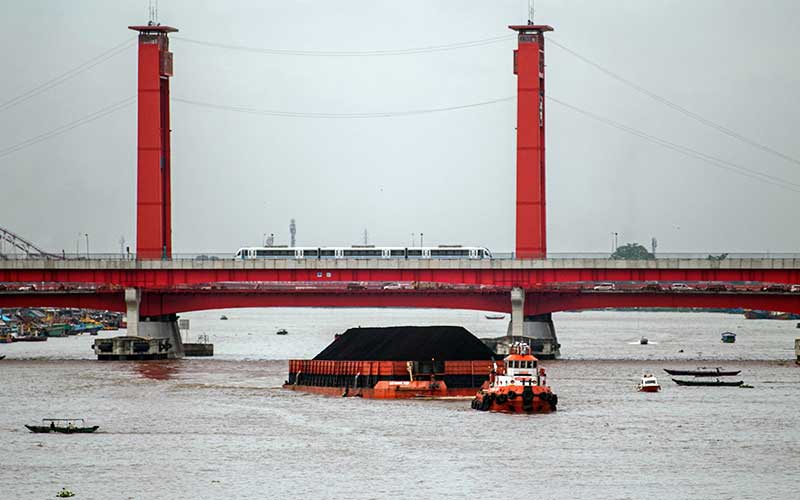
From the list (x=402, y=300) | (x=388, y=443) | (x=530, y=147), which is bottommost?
(x=388, y=443)

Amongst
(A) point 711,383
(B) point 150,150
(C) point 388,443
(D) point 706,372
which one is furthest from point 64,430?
(B) point 150,150

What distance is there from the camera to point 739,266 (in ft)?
499

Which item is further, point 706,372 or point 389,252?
point 389,252

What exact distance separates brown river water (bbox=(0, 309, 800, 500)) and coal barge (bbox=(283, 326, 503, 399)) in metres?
2.61

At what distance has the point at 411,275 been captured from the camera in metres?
157

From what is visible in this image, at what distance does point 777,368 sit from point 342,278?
41.7m

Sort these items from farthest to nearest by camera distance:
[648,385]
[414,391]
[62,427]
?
[648,385] → [414,391] → [62,427]

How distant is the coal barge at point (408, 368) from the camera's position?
114 metres

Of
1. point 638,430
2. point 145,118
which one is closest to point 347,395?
point 638,430

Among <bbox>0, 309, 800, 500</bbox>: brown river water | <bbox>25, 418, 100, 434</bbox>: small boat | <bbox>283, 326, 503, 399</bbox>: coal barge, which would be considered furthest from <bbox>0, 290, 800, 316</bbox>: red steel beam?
<bbox>25, 418, 100, 434</bbox>: small boat

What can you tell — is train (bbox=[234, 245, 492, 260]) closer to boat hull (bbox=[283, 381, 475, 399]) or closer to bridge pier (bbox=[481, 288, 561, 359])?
bridge pier (bbox=[481, 288, 561, 359])

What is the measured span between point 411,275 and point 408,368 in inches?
1716

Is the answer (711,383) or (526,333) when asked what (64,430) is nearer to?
(711,383)

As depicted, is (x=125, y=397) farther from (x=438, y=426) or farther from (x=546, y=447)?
(x=546, y=447)
